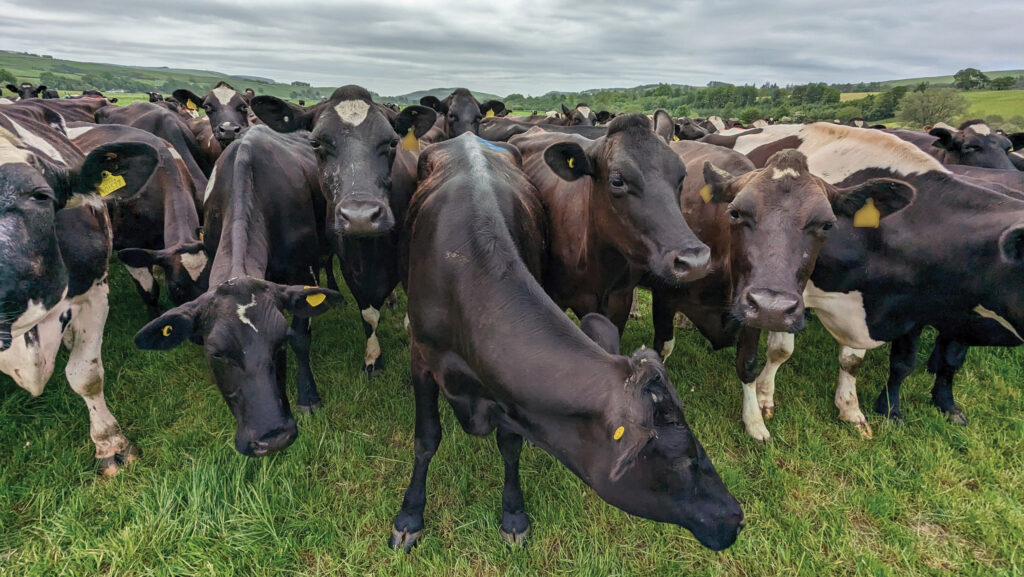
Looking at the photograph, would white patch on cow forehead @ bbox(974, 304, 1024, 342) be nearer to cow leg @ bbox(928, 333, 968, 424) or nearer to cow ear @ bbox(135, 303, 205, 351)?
cow leg @ bbox(928, 333, 968, 424)

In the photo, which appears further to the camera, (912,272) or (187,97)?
(187,97)

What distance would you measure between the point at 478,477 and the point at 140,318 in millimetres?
4842

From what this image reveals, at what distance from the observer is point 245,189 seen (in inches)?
153

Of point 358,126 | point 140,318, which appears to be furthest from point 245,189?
point 140,318

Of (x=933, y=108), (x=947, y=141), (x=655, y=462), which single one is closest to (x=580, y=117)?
(x=947, y=141)

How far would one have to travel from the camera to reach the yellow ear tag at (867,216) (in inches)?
143

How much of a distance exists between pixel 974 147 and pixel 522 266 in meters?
8.38

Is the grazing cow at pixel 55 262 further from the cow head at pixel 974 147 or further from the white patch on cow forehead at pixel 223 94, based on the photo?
the cow head at pixel 974 147

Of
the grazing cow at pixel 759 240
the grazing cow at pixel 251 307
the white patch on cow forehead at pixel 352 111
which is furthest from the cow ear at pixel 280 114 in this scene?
the grazing cow at pixel 759 240

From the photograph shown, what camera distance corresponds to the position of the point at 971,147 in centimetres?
730

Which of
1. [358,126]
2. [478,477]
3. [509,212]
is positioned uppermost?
[358,126]

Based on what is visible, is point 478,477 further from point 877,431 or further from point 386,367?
point 877,431

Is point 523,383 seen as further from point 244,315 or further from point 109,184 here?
point 109,184

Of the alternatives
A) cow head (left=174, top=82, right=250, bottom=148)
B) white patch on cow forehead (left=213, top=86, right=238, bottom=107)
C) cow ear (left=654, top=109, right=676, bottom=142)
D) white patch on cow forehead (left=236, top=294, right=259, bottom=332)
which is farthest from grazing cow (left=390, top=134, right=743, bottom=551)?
white patch on cow forehead (left=213, top=86, right=238, bottom=107)
